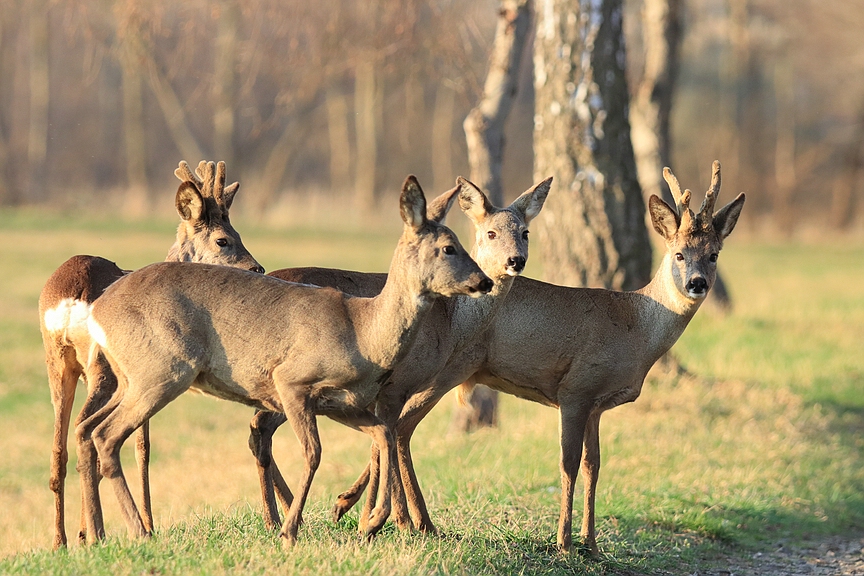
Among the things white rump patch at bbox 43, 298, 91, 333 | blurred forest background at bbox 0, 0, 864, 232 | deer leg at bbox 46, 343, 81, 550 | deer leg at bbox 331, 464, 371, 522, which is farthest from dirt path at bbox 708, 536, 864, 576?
blurred forest background at bbox 0, 0, 864, 232

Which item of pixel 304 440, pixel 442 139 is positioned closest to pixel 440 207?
pixel 304 440

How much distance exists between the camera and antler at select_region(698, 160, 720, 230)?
6512 mm

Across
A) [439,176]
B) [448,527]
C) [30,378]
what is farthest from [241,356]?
[439,176]

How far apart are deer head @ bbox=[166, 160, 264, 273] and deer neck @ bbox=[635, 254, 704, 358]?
224 cm

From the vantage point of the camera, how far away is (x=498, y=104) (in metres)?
10.4

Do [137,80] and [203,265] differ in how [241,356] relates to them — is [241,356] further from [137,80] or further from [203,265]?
[137,80]

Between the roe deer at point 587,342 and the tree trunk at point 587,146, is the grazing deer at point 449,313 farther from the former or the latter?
the tree trunk at point 587,146

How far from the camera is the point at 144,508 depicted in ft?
19.9

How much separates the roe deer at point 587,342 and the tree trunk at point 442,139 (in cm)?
3680

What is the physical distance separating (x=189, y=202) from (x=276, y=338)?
1.64m

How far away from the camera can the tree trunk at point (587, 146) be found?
10.7 metres

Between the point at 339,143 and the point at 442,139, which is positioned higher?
the point at 442,139

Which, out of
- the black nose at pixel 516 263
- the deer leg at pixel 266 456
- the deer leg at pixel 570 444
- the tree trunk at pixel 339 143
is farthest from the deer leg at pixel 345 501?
the tree trunk at pixel 339 143

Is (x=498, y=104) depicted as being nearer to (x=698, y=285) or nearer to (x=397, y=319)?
(x=698, y=285)
